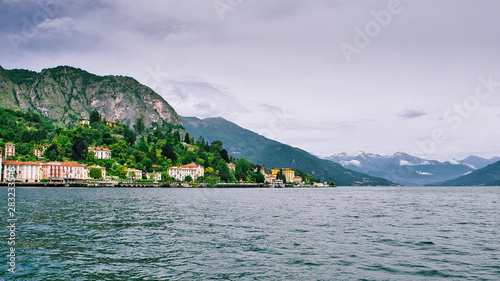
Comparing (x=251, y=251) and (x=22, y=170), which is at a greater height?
(x=22, y=170)

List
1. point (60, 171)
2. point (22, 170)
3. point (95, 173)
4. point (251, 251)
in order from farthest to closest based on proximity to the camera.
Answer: point (95, 173), point (60, 171), point (22, 170), point (251, 251)

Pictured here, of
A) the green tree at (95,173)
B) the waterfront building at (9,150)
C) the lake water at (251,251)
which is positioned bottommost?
the lake water at (251,251)

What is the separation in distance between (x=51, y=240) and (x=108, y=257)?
25.0ft

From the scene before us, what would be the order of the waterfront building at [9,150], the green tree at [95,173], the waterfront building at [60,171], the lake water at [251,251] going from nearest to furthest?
the lake water at [251,251] < the waterfront building at [60,171] < the green tree at [95,173] < the waterfront building at [9,150]

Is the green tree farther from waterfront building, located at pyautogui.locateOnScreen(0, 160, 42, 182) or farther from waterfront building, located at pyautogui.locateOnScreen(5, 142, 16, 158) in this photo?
waterfront building, located at pyautogui.locateOnScreen(5, 142, 16, 158)

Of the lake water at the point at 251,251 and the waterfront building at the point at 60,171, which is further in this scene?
the waterfront building at the point at 60,171

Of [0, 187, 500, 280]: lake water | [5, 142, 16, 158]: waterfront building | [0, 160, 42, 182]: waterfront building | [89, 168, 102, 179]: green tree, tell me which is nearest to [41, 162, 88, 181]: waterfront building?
[89, 168, 102, 179]: green tree

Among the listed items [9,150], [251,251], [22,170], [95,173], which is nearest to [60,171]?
[95,173]

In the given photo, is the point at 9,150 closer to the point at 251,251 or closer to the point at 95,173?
the point at 95,173

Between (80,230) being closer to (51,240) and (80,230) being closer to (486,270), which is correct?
(51,240)

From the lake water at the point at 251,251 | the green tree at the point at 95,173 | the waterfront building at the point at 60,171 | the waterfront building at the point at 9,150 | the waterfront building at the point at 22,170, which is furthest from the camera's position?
the waterfront building at the point at 9,150

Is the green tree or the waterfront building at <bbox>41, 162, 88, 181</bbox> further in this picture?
the green tree

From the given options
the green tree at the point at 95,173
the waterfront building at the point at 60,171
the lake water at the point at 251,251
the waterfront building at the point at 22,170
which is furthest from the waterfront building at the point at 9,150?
the lake water at the point at 251,251

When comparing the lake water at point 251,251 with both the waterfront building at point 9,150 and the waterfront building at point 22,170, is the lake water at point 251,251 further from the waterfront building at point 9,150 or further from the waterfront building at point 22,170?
the waterfront building at point 9,150
